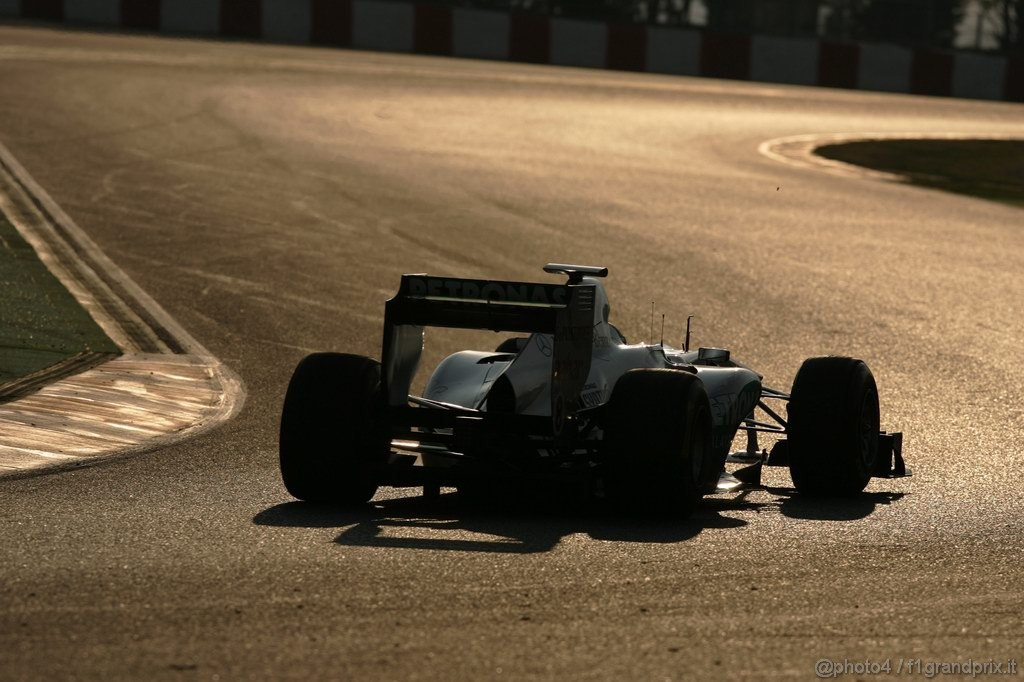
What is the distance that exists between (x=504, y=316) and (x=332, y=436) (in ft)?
3.01

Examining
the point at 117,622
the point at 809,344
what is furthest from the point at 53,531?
the point at 809,344

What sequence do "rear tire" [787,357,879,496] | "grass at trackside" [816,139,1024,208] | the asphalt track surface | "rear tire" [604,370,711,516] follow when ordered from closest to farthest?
the asphalt track surface < "rear tire" [604,370,711,516] < "rear tire" [787,357,879,496] < "grass at trackside" [816,139,1024,208]

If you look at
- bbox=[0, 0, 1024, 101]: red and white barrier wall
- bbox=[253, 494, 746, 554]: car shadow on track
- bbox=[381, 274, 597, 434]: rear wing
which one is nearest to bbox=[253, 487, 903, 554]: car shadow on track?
bbox=[253, 494, 746, 554]: car shadow on track

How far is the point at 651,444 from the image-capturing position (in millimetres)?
7043

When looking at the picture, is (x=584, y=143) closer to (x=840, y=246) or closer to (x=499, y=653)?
(x=840, y=246)

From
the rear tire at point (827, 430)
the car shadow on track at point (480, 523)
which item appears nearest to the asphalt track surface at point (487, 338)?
the car shadow on track at point (480, 523)

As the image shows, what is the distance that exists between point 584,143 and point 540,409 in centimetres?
1402

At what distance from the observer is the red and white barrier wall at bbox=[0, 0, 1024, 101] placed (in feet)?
87.6

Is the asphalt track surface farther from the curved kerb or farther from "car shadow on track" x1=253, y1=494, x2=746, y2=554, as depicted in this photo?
the curved kerb

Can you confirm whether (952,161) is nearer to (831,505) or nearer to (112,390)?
(112,390)

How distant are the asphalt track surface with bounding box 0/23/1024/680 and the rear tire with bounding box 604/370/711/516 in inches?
5.6

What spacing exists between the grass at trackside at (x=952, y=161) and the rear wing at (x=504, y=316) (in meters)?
14.1

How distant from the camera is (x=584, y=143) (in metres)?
21.2

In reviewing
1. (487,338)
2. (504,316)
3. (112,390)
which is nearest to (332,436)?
(504,316)
